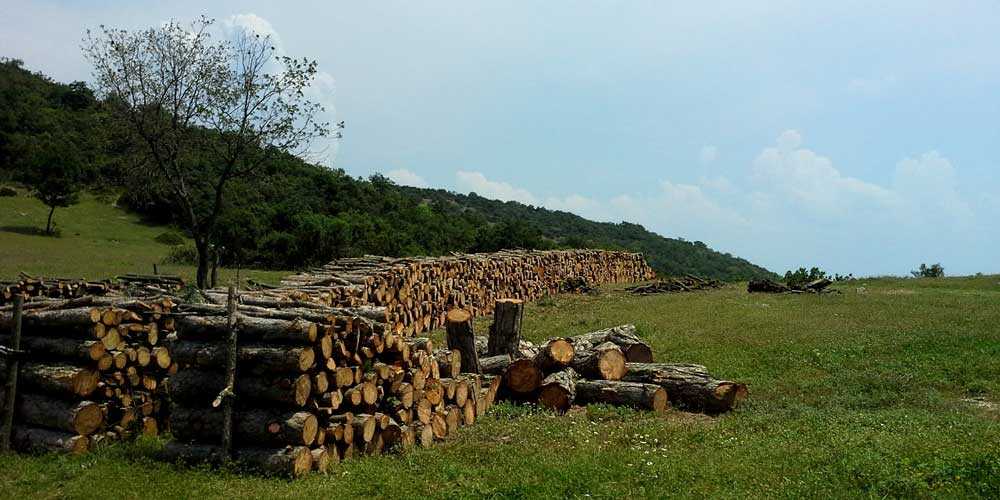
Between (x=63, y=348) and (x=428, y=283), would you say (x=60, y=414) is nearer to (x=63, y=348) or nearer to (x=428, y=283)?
(x=63, y=348)

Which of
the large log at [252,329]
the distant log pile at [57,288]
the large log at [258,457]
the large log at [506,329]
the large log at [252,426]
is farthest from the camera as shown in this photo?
the distant log pile at [57,288]

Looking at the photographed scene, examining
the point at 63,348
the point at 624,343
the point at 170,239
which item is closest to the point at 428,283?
the point at 624,343

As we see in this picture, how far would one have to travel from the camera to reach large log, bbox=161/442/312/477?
8.18 metres

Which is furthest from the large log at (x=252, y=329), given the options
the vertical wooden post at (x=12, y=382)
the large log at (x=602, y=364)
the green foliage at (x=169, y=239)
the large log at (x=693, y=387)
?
the green foliage at (x=169, y=239)

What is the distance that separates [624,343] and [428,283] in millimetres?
9220

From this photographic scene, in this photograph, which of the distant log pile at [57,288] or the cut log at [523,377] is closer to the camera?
the cut log at [523,377]

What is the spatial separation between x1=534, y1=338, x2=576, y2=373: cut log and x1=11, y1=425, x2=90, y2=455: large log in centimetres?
665

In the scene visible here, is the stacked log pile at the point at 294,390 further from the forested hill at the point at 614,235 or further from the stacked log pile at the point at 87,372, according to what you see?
the forested hill at the point at 614,235

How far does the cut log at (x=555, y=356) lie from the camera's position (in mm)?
12484

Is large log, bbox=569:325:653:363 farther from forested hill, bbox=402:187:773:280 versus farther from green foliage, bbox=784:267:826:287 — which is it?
forested hill, bbox=402:187:773:280

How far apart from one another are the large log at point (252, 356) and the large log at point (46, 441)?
1612mm

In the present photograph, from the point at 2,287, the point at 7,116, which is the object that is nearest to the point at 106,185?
the point at 7,116

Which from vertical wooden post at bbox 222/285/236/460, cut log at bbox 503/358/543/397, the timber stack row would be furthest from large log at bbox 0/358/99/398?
cut log at bbox 503/358/543/397

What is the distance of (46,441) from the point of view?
930 centimetres
